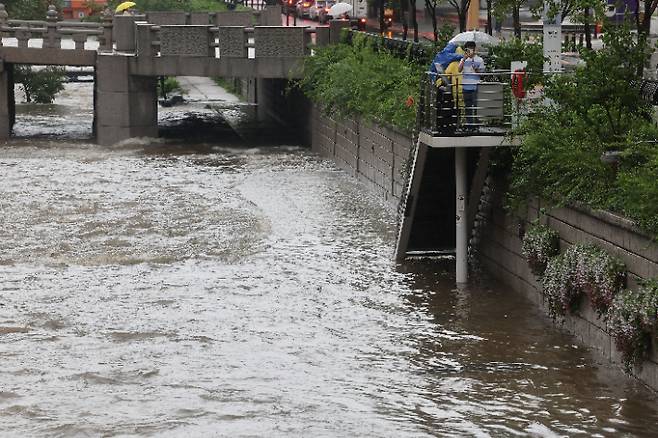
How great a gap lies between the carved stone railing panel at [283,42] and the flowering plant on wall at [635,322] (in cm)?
2497

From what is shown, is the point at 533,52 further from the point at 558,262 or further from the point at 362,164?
the point at 362,164

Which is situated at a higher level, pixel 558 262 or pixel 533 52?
pixel 533 52

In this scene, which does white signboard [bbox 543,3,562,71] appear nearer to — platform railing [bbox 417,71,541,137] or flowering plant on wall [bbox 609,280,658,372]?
platform railing [bbox 417,71,541,137]

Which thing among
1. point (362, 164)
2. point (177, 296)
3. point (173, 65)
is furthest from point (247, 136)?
point (177, 296)

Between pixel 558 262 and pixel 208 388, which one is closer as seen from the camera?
pixel 208 388

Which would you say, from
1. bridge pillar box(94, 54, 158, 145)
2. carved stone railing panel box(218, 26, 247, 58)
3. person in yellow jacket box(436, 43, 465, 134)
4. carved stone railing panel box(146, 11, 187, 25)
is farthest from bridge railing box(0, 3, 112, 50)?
person in yellow jacket box(436, 43, 465, 134)

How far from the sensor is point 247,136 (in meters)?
44.4

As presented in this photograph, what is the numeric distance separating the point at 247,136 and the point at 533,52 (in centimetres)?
2058

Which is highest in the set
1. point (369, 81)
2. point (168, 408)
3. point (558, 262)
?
point (369, 81)

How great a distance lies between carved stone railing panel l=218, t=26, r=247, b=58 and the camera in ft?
133

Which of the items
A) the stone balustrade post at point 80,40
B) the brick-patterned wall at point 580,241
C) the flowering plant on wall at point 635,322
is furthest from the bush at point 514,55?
the stone balustrade post at point 80,40

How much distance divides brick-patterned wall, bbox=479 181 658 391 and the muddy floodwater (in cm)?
28

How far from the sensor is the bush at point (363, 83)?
29.4m

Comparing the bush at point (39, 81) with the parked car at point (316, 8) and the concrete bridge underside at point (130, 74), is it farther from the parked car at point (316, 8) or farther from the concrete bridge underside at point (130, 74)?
the parked car at point (316, 8)
